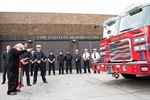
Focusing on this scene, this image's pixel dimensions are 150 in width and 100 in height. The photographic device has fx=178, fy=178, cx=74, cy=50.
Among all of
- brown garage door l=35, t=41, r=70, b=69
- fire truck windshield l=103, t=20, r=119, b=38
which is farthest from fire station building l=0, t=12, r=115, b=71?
fire truck windshield l=103, t=20, r=119, b=38

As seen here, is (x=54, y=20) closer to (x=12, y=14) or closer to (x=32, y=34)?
(x=32, y=34)

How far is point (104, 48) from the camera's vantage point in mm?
7117

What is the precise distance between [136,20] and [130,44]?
82 cm

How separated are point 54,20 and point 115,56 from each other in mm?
11966

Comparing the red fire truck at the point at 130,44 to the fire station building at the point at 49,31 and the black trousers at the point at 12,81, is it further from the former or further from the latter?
the fire station building at the point at 49,31

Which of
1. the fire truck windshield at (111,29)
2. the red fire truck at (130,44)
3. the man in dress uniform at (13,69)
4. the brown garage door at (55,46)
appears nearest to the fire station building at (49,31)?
the brown garage door at (55,46)

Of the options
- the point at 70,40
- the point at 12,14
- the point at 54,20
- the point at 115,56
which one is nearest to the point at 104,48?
the point at 115,56

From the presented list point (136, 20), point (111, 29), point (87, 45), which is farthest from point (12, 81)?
point (87, 45)

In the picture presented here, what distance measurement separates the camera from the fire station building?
647 inches

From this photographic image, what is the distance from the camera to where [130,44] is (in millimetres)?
5676

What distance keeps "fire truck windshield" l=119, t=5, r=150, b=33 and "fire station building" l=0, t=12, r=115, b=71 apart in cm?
1072

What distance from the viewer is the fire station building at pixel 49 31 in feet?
53.9

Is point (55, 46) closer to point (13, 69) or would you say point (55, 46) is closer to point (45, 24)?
point (45, 24)

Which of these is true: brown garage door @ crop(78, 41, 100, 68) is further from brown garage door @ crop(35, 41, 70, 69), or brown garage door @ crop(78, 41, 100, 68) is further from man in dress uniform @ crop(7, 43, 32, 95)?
man in dress uniform @ crop(7, 43, 32, 95)
